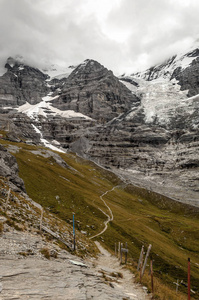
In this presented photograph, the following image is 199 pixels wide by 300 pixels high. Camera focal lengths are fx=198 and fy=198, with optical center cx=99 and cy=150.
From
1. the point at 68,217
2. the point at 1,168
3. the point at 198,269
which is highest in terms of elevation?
the point at 1,168

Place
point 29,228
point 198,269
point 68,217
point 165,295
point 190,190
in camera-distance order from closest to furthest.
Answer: point 165,295
point 29,228
point 68,217
point 198,269
point 190,190

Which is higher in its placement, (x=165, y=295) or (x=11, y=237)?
(x=11, y=237)

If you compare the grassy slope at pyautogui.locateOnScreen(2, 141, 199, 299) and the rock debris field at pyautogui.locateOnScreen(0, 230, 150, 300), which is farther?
the grassy slope at pyautogui.locateOnScreen(2, 141, 199, 299)

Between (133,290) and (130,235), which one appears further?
(130,235)

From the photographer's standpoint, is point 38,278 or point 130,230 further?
point 130,230

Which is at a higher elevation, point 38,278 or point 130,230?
point 38,278

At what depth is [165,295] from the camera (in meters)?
16.5

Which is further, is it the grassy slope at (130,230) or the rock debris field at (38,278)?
the grassy slope at (130,230)

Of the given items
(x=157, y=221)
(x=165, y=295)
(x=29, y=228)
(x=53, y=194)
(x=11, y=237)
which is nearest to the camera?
(x=165, y=295)

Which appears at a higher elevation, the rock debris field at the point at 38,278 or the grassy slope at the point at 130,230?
the rock debris field at the point at 38,278

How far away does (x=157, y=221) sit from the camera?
10112 cm

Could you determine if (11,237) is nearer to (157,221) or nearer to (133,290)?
(133,290)

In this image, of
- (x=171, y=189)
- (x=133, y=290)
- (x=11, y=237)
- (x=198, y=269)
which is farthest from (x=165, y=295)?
(x=171, y=189)

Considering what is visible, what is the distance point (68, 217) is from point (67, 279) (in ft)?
124
